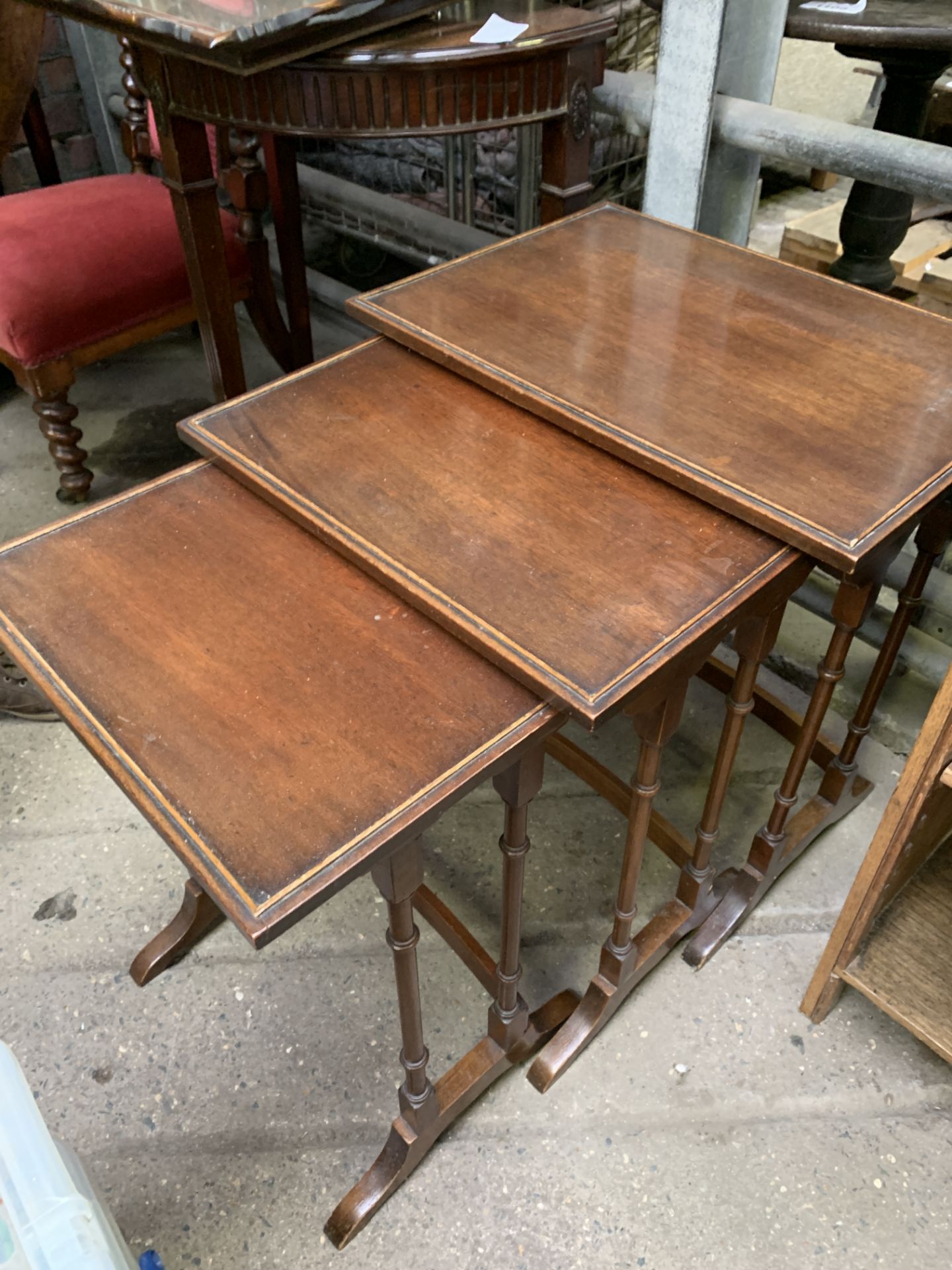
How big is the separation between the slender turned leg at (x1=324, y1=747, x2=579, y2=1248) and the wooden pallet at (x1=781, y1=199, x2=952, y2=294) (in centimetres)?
197

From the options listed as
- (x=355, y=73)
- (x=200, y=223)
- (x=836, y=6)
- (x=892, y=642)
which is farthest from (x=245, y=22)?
(x=892, y=642)

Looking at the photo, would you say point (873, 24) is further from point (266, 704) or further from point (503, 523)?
point (266, 704)

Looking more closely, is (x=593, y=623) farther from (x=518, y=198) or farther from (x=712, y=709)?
(x=518, y=198)

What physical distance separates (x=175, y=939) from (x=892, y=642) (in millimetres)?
1096

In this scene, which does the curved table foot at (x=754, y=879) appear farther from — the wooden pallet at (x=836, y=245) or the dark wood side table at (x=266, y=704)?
the wooden pallet at (x=836, y=245)

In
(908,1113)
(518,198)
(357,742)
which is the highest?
(357,742)

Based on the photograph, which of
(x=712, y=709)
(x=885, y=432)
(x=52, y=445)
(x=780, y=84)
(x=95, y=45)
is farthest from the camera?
(x=780, y=84)

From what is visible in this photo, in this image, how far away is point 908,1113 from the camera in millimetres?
1264

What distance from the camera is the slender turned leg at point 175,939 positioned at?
1396 mm

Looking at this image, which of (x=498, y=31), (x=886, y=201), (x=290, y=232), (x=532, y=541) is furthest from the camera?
(x=290, y=232)

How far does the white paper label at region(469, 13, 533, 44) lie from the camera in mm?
1346

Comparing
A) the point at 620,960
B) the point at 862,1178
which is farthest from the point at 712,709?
the point at 862,1178

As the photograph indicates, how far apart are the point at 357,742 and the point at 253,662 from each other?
0.46ft

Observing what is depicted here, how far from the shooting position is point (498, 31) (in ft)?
4.53
